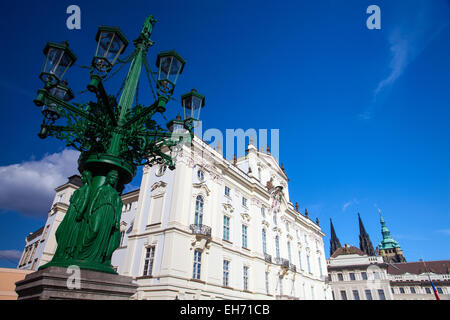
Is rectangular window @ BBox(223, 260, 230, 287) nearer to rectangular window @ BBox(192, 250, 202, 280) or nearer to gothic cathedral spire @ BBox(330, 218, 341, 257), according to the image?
rectangular window @ BBox(192, 250, 202, 280)

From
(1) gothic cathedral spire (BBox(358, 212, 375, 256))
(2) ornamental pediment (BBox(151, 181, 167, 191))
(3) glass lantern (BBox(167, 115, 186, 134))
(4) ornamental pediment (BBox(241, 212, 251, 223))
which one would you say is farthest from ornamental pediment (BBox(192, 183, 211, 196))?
(1) gothic cathedral spire (BBox(358, 212, 375, 256))

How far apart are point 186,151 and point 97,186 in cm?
1680

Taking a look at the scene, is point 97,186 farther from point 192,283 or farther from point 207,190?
point 207,190

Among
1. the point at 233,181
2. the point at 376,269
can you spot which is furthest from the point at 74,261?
the point at 376,269

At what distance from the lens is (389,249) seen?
106312 millimetres

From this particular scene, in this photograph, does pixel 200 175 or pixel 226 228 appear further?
pixel 226 228

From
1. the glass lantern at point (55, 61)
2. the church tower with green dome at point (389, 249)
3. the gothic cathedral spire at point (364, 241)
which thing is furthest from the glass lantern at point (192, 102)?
the gothic cathedral spire at point (364, 241)

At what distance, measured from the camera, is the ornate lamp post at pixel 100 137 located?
4863 mm

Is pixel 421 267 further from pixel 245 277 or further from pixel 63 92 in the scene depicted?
pixel 63 92

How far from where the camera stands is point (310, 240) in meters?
40.9

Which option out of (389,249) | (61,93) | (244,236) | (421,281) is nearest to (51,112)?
(61,93)

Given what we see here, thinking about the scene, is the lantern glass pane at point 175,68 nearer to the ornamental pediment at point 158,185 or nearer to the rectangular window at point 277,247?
the ornamental pediment at point 158,185

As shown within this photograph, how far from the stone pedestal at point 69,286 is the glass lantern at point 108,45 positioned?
382 cm

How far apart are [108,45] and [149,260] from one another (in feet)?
54.7
